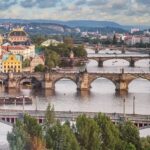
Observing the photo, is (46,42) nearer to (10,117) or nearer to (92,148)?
(10,117)

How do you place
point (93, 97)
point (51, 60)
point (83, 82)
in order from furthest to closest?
point (51, 60), point (83, 82), point (93, 97)

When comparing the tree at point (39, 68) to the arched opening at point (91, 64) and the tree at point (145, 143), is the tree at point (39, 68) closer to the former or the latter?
the arched opening at point (91, 64)

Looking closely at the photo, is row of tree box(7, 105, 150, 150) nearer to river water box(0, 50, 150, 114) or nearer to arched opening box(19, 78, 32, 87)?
river water box(0, 50, 150, 114)

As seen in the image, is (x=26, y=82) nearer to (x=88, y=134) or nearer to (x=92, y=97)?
(x=92, y=97)

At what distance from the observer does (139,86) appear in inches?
1407

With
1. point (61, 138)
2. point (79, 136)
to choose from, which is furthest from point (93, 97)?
point (61, 138)

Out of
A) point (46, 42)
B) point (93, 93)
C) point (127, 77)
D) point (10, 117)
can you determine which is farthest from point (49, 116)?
point (46, 42)

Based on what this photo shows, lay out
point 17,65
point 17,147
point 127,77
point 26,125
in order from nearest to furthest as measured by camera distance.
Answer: point 17,147, point 26,125, point 127,77, point 17,65

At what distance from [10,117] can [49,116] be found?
4.75 m

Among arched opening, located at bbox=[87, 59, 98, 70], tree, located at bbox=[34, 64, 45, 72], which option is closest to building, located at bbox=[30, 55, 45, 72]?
tree, located at bbox=[34, 64, 45, 72]

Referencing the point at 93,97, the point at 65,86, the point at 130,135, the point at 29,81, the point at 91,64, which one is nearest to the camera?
the point at 130,135

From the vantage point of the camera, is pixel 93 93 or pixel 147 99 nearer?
pixel 147 99

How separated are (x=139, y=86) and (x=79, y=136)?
20380 mm

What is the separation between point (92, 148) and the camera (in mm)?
15250
